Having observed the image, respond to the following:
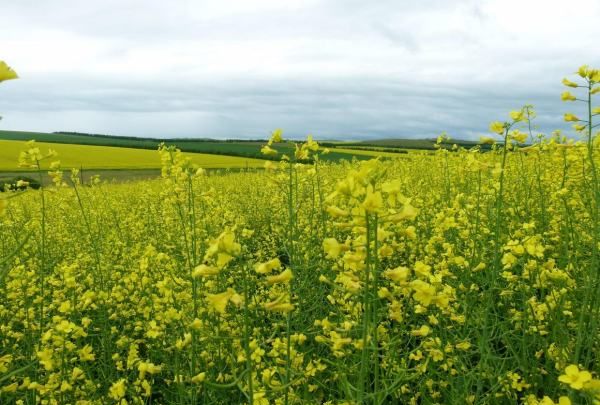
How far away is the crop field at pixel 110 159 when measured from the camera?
96.8 feet

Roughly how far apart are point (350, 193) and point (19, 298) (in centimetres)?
416

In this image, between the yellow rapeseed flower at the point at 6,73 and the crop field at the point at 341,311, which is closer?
the yellow rapeseed flower at the point at 6,73

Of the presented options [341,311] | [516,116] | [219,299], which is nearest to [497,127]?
[516,116]

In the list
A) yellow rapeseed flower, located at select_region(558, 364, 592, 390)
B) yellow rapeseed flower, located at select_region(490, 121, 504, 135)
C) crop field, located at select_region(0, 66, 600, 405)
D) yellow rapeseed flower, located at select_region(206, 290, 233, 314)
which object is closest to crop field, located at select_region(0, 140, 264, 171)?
crop field, located at select_region(0, 66, 600, 405)

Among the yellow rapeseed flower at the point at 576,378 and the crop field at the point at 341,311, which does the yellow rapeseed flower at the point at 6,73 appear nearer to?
the crop field at the point at 341,311

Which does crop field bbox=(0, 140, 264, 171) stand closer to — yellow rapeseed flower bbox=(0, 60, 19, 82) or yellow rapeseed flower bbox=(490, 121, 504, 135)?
yellow rapeseed flower bbox=(490, 121, 504, 135)

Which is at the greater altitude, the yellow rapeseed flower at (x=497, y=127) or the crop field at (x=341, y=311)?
the yellow rapeseed flower at (x=497, y=127)

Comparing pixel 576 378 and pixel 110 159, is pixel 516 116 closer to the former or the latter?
pixel 576 378

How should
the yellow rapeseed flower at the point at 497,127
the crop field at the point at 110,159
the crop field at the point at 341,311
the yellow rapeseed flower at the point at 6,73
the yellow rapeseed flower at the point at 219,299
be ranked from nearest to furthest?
1. the yellow rapeseed flower at the point at 6,73
2. the yellow rapeseed flower at the point at 219,299
3. the crop field at the point at 341,311
4. the yellow rapeseed flower at the point at 497,127
5. the crop field at the point at 110,159

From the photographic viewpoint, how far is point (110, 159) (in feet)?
108

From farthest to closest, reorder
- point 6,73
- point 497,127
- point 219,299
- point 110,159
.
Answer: point 110,159
point 497,127
point 219,299
point 6,73

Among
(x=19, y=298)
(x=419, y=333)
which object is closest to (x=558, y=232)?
(x=419, y=333)

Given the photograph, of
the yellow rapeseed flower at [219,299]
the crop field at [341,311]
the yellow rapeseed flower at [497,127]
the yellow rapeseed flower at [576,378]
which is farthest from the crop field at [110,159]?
the yellow rapeseed flower at [576,378]

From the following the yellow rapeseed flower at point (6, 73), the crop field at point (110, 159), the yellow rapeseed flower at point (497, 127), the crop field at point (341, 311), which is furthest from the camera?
the crop field at point (110, 159)
